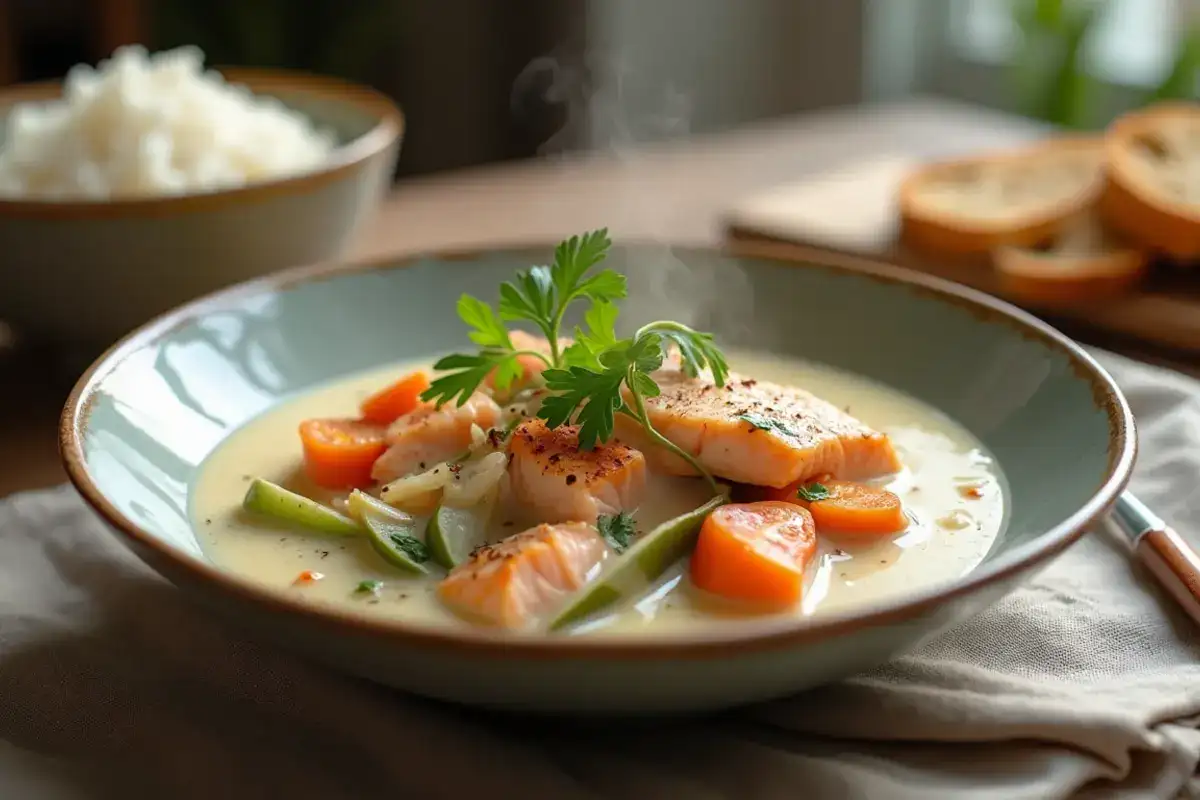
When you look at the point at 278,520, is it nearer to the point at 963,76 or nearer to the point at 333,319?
the point at 333,319

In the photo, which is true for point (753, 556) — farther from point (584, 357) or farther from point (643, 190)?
point (643, 190)

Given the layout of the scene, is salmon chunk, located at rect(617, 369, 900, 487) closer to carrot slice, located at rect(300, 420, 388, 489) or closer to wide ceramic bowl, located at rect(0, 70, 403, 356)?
carrot slice, located at rect(300, 420, 388, 489)

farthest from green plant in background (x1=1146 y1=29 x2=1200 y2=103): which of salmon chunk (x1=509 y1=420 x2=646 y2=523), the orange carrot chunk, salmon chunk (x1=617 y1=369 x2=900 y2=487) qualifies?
salmon chunk (x1=509 y1=420 x2=646 y2=523)

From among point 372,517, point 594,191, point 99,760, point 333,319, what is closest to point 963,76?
point 594,191

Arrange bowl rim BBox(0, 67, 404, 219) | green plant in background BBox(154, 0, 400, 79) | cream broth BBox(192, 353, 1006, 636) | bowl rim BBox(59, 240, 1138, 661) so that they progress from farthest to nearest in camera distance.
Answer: green plant in background BBox(154, 0, 400, 79)
bowl rim BBox(0, 67, 404, 219)
cream broth BBox(192, 353, 1006, 636)
bowl rim BBox(59, 240, 1138, 661)

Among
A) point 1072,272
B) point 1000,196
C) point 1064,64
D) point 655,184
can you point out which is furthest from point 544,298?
point 1064,64

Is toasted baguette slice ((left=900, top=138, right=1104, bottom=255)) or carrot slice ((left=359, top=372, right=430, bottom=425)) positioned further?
toasted baguette slice ((left=900, top=138, right=1104, bottom=255))

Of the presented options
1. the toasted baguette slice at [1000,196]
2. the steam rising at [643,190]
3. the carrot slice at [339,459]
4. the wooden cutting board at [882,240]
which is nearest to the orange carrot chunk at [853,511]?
the carrot slice at [339,459]
